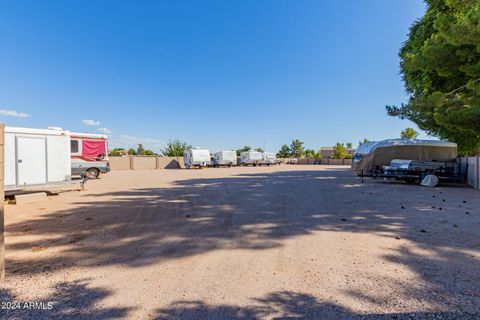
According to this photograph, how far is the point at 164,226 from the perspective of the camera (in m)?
5.62

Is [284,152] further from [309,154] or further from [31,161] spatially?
[31,161]

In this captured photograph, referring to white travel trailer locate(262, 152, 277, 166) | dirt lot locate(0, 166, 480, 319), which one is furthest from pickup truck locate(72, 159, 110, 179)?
white travel trailer locate(262, 152, 277, 166)

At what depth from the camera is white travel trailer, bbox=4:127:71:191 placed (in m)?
8.99

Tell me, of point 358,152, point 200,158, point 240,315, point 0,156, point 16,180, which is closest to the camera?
point 240,315

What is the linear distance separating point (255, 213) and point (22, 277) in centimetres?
464

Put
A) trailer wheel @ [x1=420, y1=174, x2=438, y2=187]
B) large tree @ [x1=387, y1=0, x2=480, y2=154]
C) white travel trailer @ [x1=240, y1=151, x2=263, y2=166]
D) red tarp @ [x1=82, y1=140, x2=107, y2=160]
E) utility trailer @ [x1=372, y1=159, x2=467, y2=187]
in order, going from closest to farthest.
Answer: large tree @ [x1=387, y1=0, x2=480, y2=154], trailer wheel @ [x1=420, y1=174, x2=438, y2=187], utility trailer @ [x1=372, y1=159, x2=467, y2=187], red tarp @ [x1=82, y1=140, x2=107, y2=160], white travel trailer @ [x1=240, y1=151, x2=263, y2=166]

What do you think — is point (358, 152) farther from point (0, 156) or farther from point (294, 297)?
point (0, 156)

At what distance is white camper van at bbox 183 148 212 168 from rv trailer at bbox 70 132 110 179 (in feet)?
69.7

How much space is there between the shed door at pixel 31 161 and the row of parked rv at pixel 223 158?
94.1 feet

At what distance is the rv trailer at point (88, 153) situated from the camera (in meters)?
15.6

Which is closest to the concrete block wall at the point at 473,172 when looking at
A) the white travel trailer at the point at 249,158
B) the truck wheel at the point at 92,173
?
the truck wheel at the point at 92,173

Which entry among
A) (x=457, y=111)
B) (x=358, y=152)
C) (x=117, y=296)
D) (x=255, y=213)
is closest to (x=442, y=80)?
(x=457, y=111)

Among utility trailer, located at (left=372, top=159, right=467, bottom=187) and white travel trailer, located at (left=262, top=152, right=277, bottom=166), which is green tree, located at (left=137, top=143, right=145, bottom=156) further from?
utility trailer, located at (left=372, top=159, right=467, bottom=187)

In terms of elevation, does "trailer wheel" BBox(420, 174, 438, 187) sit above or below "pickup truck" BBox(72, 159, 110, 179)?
below
